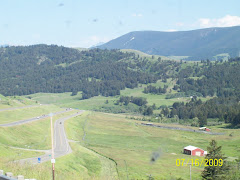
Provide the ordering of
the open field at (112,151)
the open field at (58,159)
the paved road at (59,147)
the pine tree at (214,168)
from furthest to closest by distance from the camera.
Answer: the paved road at (59,147) → the open field at (58,159) → the open field at (112,151) → the pine tree at (214,168)

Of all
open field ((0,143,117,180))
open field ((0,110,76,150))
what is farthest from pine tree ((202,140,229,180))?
open field ((0,110,76,150))

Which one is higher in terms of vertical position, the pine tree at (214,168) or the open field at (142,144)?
the pine tree at (214,168)

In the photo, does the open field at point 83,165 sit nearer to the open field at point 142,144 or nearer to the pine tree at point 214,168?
the open field at point 142,144

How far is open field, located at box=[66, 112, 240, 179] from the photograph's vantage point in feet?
217

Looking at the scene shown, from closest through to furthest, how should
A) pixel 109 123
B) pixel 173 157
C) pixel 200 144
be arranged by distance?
pixel 173 157 < pixel 200 144 < pixel 109 123

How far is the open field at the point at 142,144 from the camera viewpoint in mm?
66250

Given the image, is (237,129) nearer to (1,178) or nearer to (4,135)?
(4,135)

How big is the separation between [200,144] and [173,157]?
28.4 meters

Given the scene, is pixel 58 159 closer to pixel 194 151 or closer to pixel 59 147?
pixel 59 147

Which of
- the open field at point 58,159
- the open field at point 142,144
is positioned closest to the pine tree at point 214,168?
the open field at point 58,159

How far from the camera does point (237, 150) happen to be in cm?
9438

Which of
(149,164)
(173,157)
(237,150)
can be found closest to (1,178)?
(149,164)

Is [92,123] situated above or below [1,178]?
below

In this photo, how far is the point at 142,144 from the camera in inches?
4033
